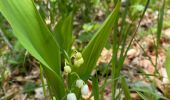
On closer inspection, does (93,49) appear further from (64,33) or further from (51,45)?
(64,33)

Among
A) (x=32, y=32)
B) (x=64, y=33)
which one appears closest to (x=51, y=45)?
(x=32, y=32)

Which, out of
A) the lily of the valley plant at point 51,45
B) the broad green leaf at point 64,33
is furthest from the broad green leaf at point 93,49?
the broad green leaf at point 64,33

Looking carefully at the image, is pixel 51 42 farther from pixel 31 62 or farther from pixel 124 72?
pixel 31 62

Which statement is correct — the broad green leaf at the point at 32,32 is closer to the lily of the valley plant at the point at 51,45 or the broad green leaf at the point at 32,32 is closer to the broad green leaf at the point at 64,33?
the lily of the valley plant at the point at 51,45

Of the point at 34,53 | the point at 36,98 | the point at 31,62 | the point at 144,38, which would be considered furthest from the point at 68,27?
the point at 144,38

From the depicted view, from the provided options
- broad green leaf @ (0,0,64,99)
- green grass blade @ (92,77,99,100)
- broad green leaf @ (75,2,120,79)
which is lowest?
green grass blade @ (92,77,99,100)

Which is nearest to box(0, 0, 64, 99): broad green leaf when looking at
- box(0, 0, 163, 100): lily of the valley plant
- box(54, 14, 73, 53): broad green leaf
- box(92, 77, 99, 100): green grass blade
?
box(0, 0, 163, 100): lily of the valley plant

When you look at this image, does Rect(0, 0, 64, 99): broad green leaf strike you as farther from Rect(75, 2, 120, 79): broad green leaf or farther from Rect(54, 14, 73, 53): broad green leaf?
Rect(54, 14, 73, 53): broad green leaf
